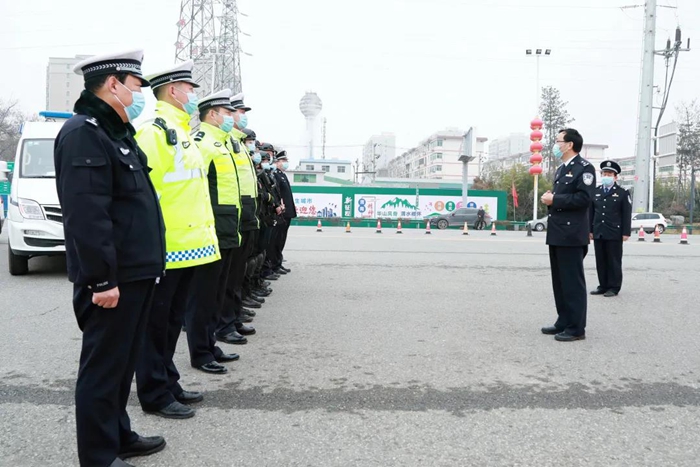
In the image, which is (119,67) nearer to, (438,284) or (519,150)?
(438,284)

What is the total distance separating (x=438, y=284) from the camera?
921 cm

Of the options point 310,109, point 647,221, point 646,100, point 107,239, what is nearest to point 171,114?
point 107,239

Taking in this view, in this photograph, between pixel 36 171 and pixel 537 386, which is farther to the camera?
pixel 36 171

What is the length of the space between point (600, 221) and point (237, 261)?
5904 millimetres

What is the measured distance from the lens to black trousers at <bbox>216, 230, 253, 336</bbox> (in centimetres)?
539

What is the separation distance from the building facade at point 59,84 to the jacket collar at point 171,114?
50.8m

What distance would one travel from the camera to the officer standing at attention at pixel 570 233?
568 cm

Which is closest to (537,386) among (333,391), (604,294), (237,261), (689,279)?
(333,391)

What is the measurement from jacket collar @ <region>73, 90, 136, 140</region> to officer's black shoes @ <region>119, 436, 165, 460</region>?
1584 mm

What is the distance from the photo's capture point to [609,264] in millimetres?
8555

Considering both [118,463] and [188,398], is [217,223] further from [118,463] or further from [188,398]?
[118,463]

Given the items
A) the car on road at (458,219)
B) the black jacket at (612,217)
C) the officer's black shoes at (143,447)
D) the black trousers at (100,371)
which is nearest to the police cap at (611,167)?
the black jacket at (612,217)

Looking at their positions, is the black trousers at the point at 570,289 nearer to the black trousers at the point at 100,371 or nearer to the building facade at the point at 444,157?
the black trousers at the point at 100,371

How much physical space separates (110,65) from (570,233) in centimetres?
453
